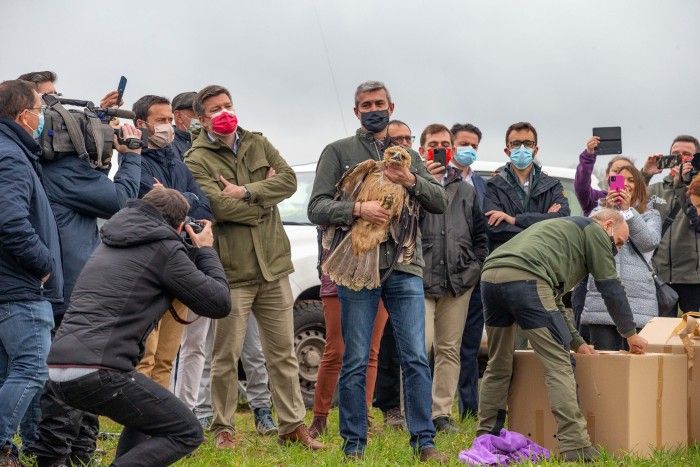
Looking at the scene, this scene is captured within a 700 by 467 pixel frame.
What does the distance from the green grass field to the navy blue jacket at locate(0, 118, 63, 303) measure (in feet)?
4.17

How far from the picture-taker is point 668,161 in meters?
8.52

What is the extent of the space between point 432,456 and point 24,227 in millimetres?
2559

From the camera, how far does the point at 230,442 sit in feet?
20.4

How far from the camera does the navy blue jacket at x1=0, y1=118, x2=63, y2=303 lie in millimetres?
5078

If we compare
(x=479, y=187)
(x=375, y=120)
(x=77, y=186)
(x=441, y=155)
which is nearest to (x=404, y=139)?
(x=441, y=155)

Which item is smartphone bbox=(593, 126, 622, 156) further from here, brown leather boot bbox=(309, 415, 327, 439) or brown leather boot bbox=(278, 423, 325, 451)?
brown leather boot bbox=(278, 423, 325, 451)

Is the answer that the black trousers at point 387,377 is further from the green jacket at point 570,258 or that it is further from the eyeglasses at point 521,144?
the eyeglasses at point 521,144

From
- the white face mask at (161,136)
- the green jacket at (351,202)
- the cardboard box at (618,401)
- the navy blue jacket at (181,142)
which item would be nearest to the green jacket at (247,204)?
the white face mask at (161,136)

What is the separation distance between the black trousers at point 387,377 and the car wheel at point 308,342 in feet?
2.40

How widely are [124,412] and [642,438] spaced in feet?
10.5

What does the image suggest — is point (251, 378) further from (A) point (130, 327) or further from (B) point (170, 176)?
(A) point (130, 327)

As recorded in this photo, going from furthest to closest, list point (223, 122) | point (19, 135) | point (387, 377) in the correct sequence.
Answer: point (387, 377) < point (223, 122) < point (19, 135)

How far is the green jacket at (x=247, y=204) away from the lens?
20.4 feet

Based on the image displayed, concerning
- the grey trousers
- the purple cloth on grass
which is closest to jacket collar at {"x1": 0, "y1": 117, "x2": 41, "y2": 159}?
the grey trousers
